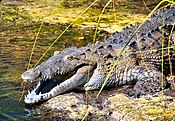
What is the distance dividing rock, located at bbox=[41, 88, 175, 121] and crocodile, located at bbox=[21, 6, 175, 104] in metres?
0.17

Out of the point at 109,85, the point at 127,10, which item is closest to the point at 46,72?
the point at 109,85

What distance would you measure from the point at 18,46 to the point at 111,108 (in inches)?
112

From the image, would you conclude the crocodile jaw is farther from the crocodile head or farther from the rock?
the rock

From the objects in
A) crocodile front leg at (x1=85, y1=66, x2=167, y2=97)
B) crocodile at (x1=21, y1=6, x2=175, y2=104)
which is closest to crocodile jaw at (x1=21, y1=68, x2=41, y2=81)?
crocodile at (x1=21, y1=6, x2=175, y2=104)

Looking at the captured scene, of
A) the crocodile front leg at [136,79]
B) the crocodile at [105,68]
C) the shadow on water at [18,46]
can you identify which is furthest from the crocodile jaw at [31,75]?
the crocodile front leg at [136,79]

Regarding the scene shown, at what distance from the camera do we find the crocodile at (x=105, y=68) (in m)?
4.80

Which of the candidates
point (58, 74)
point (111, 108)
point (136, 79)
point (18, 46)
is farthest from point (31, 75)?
point (18, 46)

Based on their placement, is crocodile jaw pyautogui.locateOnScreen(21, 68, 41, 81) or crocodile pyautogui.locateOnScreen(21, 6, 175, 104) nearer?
crocodile jaw pyautogui.locateOnScreen(21, 68, 41, 81)

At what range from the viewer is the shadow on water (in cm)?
445

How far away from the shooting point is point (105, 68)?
5234 mm

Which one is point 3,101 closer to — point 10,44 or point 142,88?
point 142,88

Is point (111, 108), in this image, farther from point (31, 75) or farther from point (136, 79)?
point (136, 79)

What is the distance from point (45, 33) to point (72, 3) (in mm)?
2976

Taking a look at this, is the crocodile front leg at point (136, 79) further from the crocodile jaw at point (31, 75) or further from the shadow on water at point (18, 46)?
the shadow on water at point (18, 46)
